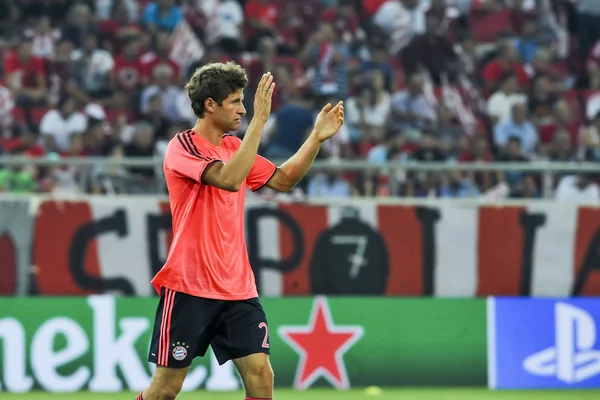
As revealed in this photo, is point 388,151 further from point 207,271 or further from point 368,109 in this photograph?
point 207,271

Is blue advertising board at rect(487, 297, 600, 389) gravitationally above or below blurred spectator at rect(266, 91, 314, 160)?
below

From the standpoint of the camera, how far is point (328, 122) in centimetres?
698

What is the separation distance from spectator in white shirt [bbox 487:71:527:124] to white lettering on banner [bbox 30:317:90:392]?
23.4 feet

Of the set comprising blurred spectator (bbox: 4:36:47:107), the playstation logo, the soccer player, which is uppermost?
blurred spectator (bbox: 4:36:47:107)

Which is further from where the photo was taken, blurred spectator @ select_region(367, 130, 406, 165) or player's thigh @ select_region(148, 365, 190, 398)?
blurred spectator @ select_region(367, 130, 406, 165)

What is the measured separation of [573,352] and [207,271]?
21.6 feet

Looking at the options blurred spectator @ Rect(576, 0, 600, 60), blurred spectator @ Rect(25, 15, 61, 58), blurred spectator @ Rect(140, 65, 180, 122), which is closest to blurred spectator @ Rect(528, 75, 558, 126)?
blurred spectator @ Rect(576, 0, 600, 60)

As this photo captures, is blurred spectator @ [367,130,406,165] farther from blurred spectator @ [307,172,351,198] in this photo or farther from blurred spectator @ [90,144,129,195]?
blurred spectator @ [90,144,129,195]

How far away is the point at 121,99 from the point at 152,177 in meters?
3.42

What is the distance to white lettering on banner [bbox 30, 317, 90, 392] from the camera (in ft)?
38.1

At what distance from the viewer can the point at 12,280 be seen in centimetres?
1191

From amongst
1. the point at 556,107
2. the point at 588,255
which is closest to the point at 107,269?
the point at 588,255

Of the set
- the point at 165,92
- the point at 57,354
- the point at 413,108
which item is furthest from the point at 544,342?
the point at 165,92

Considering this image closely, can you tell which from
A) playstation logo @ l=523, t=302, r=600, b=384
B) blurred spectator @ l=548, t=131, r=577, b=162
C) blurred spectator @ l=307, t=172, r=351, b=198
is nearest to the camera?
playstation logo @ l=523, t=302, r=600, b=384
